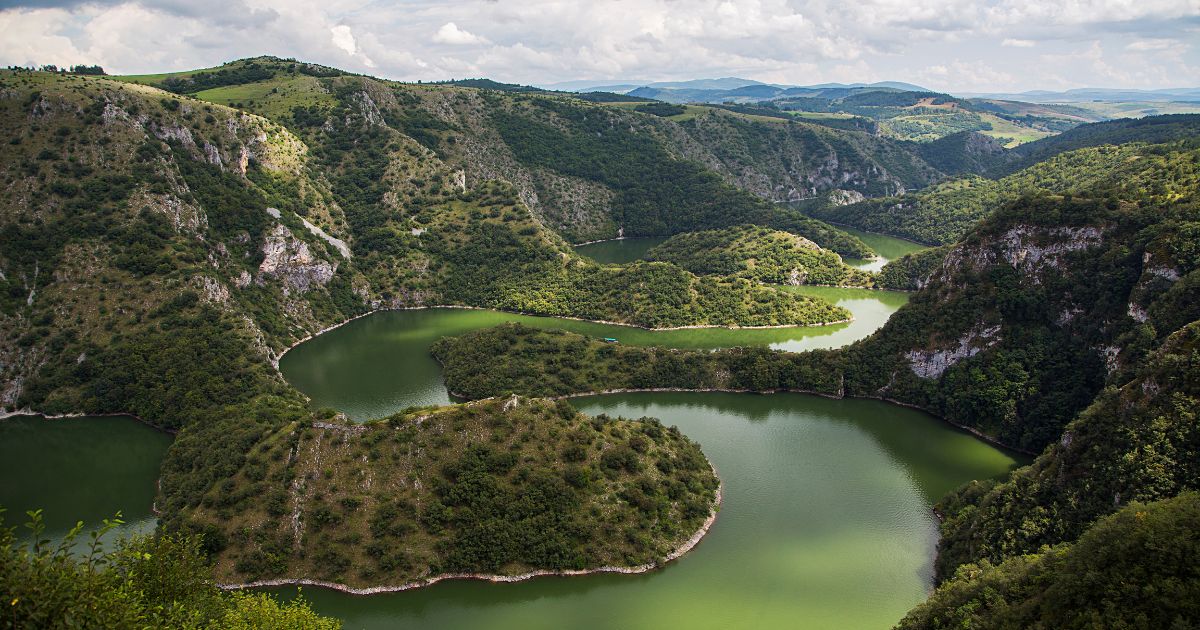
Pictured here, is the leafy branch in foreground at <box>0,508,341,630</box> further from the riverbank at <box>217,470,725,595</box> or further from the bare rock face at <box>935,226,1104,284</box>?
the bare rock face at <box>935,226,1104,284</box>

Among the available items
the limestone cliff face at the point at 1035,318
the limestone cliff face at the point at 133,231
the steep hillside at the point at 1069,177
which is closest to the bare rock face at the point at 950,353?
the limestone cliff face at the point at 1035,318

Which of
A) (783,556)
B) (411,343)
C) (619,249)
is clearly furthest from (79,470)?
(619,249)

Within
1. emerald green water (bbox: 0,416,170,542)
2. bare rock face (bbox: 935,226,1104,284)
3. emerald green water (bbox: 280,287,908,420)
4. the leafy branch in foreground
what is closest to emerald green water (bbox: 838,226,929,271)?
emerald green water (bbox: 280,287,908,420)

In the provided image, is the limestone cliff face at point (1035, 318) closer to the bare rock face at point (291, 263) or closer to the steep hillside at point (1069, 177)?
the steep hillside at point (1069, 177)

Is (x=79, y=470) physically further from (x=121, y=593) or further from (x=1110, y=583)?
(x=1110, y=583)

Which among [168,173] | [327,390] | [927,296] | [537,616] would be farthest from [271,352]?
[927,296]
